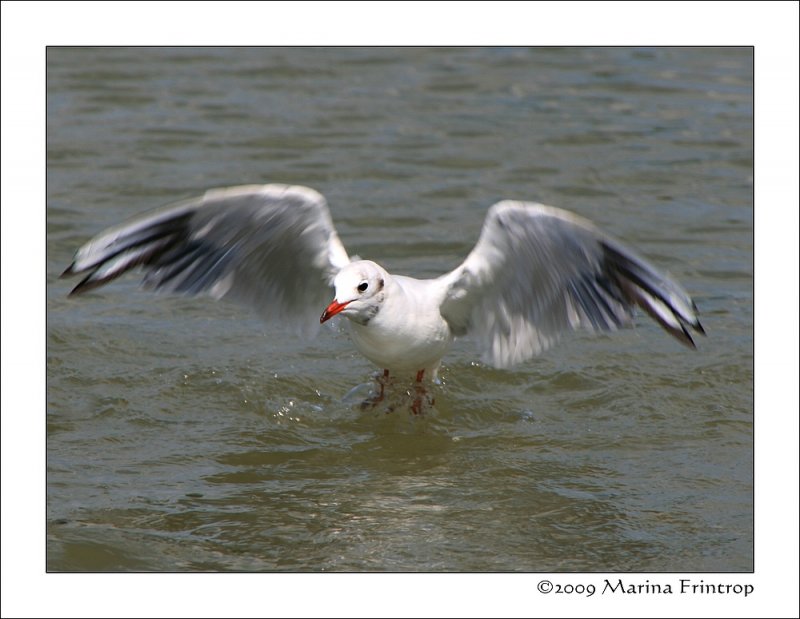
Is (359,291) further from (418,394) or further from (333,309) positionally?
(418,394)

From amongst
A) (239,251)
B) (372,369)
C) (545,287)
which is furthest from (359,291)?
(372,369)

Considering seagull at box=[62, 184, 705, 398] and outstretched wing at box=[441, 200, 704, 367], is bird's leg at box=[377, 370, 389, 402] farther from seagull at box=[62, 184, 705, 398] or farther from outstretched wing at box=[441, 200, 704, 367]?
outstretched wing at box=[441, 200, 704, 367]

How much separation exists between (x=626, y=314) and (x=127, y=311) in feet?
11.6

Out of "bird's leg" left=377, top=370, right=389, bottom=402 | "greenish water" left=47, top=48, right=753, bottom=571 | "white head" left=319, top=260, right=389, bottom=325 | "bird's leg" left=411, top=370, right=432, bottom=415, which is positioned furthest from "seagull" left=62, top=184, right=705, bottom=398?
"greenish water" left=47, top=48, right=753, bottom=571

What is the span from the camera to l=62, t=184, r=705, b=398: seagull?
5.57 metres

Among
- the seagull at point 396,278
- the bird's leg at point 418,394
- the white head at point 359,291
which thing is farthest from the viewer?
the bird's leg at point 418,394

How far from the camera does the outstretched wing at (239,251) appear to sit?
19.0ft

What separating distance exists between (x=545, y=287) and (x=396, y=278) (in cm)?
77

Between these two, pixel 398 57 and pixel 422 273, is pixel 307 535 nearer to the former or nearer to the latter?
pixel 422 273

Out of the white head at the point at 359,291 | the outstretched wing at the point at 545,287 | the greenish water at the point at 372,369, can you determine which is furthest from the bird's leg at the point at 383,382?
the white head at the point at 359,291

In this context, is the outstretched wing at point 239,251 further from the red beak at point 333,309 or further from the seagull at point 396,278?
the red beak at point 333,309

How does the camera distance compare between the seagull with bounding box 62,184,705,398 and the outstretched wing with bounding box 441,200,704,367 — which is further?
the seagull with bounding box 62,184,705,398

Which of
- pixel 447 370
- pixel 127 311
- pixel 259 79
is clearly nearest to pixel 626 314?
pixel 447 370

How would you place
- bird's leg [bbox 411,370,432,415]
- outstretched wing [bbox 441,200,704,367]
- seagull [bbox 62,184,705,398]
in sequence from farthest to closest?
1. bird's leg [bbox 411,370,432,415]
2. seagull [bbox 62,184,705,398]
3. outstretched wing [bbox 441,200,704,367]
